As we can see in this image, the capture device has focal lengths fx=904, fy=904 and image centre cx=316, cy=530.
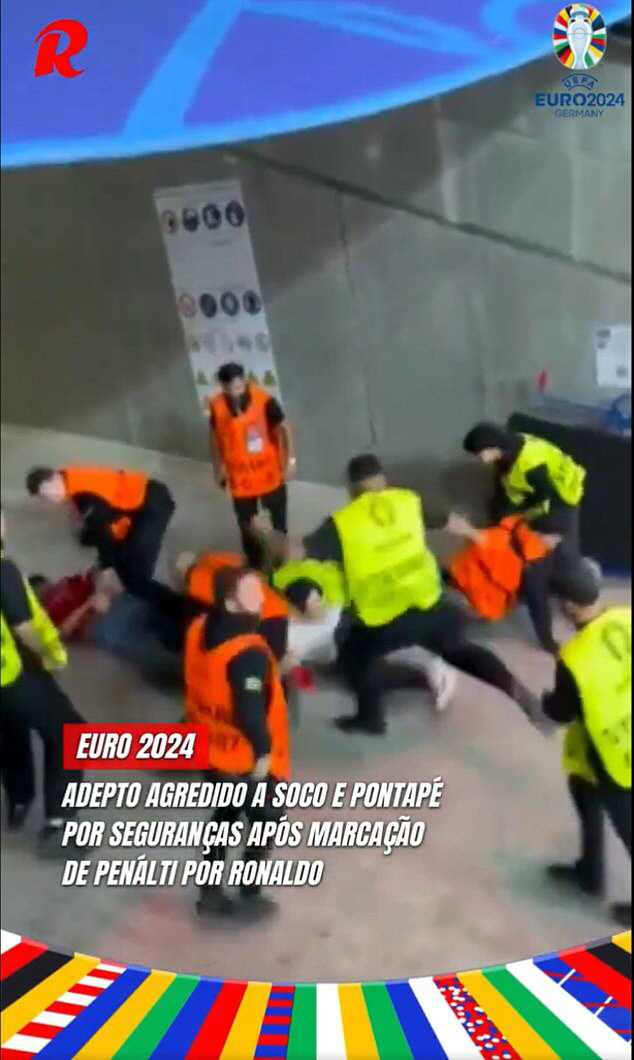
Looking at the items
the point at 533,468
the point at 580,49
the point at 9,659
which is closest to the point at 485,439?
the point at 533,468

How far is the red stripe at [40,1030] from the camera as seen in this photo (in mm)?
716

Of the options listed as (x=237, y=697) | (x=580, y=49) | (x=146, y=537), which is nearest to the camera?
(x=580, y=49)

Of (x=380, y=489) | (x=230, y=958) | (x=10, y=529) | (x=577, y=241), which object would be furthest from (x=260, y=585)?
(x=577, y=241)

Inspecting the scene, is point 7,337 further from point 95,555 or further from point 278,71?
point 278,71

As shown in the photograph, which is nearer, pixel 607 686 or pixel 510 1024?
pixel 510 1024

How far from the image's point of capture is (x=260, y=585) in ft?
3.32

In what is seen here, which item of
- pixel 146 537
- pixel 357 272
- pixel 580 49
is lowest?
pixel 146 537

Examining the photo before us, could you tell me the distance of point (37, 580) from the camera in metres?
1.31

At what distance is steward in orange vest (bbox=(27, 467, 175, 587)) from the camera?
128 centimetres

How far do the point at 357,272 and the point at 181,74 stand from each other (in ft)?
1.11

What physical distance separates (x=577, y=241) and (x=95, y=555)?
86cm

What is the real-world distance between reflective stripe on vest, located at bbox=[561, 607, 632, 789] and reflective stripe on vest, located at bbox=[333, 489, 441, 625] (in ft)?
0.65

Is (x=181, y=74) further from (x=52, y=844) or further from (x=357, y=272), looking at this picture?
(x=52, y=844)

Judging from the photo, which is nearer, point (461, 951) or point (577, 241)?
point (461, 951)
